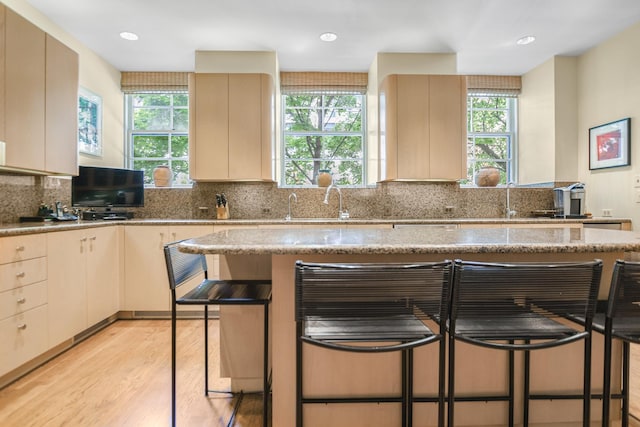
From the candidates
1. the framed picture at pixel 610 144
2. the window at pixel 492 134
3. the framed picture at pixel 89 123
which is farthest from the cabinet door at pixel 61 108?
the framed picture at pixel 610 144

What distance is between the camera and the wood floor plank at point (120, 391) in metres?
1.70

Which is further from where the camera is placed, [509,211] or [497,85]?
[497,85]

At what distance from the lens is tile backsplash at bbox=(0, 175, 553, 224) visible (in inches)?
152

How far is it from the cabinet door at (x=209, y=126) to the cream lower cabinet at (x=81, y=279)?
99cm

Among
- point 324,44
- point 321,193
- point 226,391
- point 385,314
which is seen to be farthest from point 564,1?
point 226,391

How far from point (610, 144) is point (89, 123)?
521 centimetres

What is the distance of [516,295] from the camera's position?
43.7 inches

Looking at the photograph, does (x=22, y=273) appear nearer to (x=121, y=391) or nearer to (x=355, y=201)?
(x=121, y=391)

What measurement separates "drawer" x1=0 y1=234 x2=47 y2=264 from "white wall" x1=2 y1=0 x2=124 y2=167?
148 cm

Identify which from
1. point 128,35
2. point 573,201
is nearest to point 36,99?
point 128,35

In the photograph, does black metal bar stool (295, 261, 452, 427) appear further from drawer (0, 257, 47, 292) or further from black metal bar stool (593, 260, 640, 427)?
drawer (0, 257, 47, 292)

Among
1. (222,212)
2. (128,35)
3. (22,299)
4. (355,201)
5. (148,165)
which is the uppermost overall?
(128,35)

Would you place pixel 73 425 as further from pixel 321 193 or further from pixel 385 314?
pixel 321 193

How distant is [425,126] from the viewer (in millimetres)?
3568
